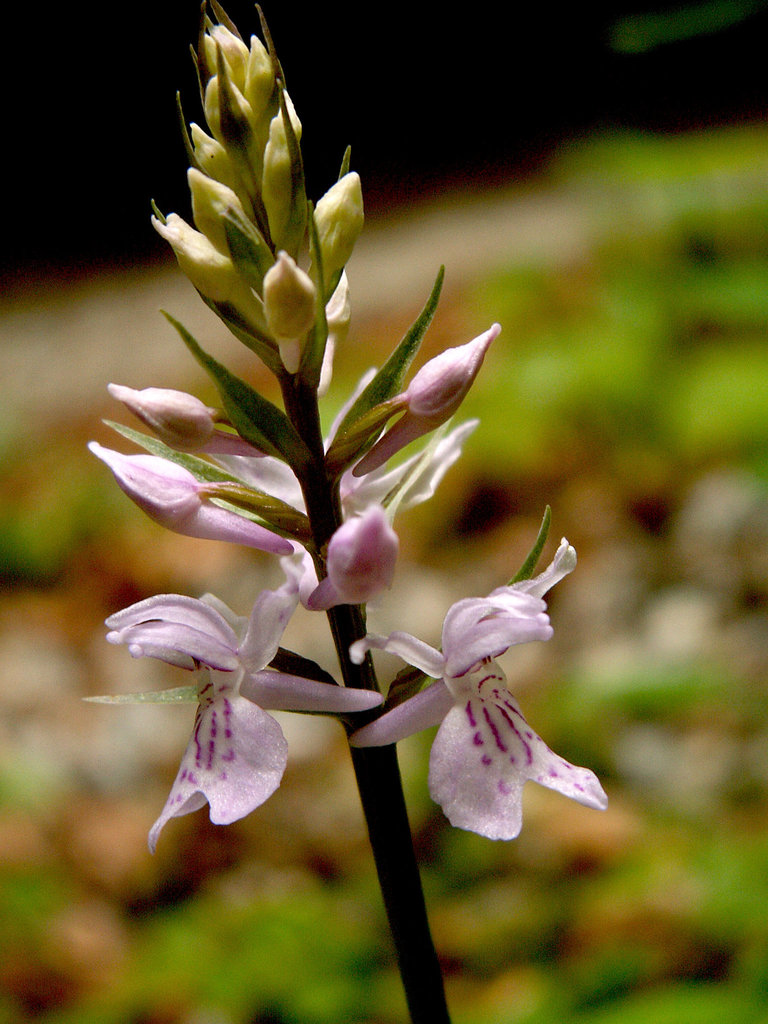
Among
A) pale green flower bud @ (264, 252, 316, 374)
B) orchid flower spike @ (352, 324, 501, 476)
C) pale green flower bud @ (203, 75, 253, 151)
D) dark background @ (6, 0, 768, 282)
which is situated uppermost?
pale green flower bud @ (203, 75, 253, 151)

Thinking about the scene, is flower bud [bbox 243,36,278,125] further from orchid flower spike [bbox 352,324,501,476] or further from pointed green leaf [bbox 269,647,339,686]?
pointed green leaf [bbox 269,647,339,686]

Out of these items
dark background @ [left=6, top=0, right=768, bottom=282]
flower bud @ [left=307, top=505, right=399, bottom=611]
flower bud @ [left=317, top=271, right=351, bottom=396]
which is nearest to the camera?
flower bud @ [left=307, top=505, right=399, bottom=611]

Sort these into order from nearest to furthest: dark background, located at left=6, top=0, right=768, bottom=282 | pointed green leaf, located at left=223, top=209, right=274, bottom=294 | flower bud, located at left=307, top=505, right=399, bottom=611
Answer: flower bud, located at left=307, top=505, right=399, bottom=611 → pointed green leaf, located at left=223, top=209, right=274, bottom=294 → dark background, located at left=6, top=0, right=768, bottom=282

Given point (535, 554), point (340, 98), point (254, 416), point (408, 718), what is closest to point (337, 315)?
point (254, 416)

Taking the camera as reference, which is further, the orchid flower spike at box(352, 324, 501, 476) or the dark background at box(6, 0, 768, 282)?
the dark background at box(6, 0, 768, 282)

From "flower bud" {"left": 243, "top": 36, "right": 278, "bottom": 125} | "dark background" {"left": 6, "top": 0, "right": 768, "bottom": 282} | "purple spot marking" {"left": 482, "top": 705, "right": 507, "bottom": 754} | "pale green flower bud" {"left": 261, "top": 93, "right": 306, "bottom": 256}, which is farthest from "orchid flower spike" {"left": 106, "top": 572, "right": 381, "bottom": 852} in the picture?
"dark background" {"left": 6, "top": 0, "right": 768, "bottom": 282}

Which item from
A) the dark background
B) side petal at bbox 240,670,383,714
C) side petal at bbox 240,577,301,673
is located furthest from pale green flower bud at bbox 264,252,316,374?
the dark background

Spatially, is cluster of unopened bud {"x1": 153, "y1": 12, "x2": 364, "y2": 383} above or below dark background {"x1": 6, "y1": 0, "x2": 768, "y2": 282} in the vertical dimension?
above

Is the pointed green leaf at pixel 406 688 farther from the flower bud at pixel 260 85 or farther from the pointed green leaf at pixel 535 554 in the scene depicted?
the flower bud at pixel 260 85
